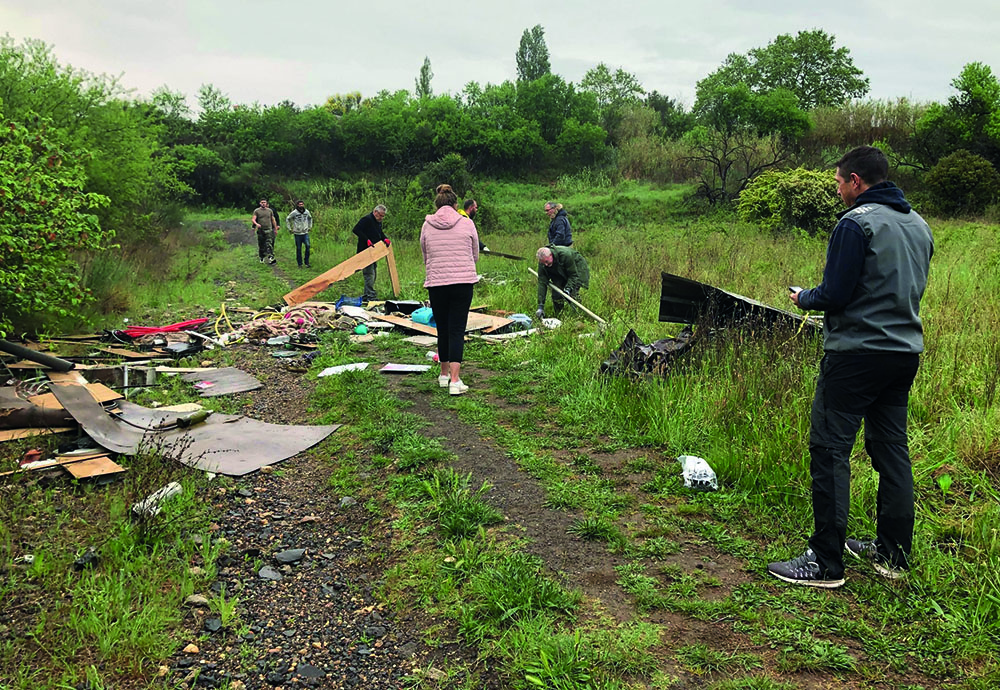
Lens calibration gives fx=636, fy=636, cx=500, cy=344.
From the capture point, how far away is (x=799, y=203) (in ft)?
58.2

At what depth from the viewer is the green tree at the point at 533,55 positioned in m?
61.8

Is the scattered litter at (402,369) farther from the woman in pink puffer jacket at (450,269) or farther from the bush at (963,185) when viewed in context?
the bush at (963,185)

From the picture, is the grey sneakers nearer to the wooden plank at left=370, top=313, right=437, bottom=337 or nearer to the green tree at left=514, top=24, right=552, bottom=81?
the wooden plank at left=370, top=313, right=437, bottom=337

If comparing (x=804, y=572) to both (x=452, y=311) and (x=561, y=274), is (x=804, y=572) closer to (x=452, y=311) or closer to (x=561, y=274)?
(x=452, y=311)

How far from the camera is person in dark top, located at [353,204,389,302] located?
40.1 feet

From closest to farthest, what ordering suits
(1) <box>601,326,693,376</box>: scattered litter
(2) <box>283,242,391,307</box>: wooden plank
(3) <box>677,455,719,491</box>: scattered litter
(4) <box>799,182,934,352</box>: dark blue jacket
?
(4) <box>799,182,934,352</box>: dark blue jacket
(3) <box>677,455,719,491</box>: scattered litter
(1) <box>601,326,693,376</box>: scattered litter
(2) <box>283,242,391,307</box>: wooden plank

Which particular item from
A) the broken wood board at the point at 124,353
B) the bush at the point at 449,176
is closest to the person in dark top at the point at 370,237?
the broken wood board at the point at 124,353

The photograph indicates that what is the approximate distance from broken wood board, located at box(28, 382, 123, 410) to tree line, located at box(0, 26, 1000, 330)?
87 cm

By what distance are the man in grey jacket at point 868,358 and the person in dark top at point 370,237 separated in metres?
9.90

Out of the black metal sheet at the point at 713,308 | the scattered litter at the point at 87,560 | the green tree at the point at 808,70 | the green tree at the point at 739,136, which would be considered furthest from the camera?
the green tree at the point at 808,70

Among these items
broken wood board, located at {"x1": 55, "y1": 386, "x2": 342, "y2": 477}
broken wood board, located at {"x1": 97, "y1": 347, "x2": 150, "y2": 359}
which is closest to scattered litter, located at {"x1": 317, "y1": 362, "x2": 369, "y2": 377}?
broken wood board, located at {"x1": 55, "y1": 386, "x2": 342, "y2": 477}

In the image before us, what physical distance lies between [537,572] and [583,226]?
21.8 m

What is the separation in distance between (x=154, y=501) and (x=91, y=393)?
2.44m

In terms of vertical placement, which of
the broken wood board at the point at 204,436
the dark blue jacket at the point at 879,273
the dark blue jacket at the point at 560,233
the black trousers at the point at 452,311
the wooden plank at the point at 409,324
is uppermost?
the dark blue jacket at the point at 560,233
